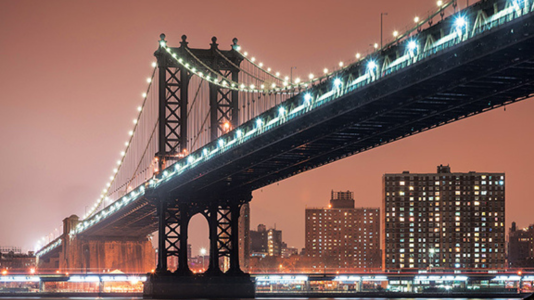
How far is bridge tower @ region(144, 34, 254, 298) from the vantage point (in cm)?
8712

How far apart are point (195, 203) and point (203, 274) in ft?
21.1

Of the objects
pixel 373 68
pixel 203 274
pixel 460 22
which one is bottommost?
pixel 203 274

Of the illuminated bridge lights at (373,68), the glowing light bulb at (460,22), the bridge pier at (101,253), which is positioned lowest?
the bridge pier at (101,253)

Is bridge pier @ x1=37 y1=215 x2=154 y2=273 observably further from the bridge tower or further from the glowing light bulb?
the glowing light bulb

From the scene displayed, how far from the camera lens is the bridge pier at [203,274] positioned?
86625mm

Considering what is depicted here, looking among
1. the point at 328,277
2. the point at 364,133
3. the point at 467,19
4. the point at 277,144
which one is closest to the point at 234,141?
the point at 277,144

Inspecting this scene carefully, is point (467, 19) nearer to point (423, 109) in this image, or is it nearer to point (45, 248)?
point (423, 109)

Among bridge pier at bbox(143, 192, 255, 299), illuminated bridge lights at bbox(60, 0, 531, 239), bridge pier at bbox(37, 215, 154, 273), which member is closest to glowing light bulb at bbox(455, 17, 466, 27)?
illuminated bridge lights at bbox(60, 0, 531, 239)

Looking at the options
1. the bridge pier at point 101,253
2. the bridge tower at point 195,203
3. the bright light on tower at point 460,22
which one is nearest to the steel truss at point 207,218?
the bridge tower at point 195,203

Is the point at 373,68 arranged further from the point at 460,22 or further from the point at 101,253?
the point at 101,253

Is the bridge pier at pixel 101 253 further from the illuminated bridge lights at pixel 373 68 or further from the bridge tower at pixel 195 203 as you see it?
the illuminated bridge lights at pixel 373 68

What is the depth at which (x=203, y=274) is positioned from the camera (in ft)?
290

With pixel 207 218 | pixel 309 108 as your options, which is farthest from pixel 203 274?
pixel 309 108

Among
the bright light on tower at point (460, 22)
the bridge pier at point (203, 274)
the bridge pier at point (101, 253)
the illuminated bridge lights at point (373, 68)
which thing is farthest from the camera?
the bridge pier at point (101, 253)
